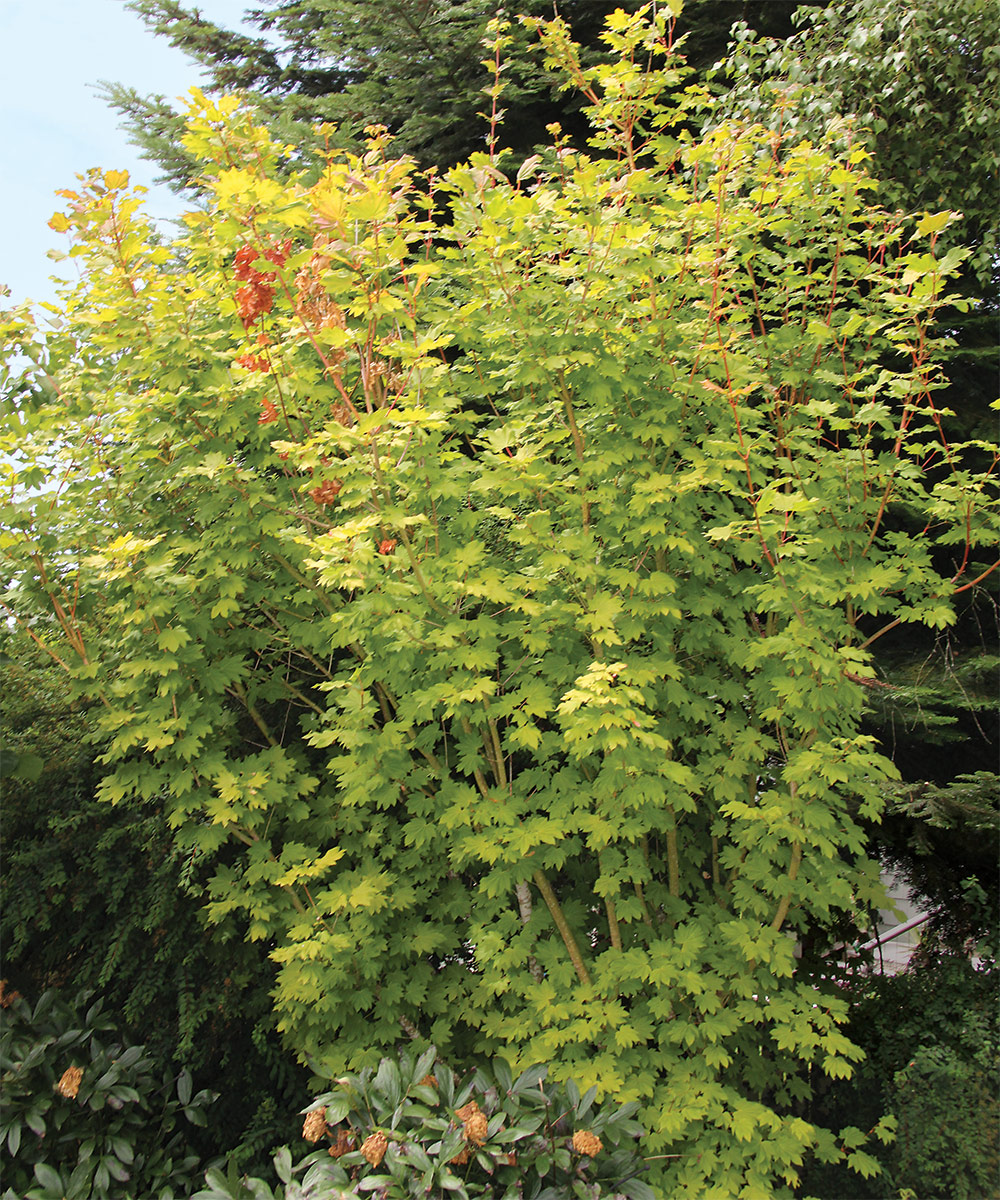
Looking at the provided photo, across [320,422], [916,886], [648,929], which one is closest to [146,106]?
[320,422]

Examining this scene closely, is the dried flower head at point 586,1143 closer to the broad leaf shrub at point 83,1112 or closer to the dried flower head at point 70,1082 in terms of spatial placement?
the broad leaf shrub at point 83,1112

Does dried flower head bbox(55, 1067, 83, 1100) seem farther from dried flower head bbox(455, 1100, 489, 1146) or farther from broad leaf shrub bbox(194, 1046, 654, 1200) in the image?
dried flower head bbox(455, 1100, 489, 1146)

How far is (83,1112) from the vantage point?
2.90 metres

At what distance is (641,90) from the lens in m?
2.78

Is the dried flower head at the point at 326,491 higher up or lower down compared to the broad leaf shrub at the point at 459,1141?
higher up

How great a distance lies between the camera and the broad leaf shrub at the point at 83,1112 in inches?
106

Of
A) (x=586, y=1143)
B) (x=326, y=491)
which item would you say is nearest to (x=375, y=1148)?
(x=586, y=1143)

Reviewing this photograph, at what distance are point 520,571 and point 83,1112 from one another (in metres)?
2.33

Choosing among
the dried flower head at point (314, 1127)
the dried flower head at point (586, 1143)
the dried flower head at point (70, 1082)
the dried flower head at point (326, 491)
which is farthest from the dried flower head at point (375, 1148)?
the dried flower head at point (326, 491)

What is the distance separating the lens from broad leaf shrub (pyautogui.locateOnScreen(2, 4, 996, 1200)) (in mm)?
2543

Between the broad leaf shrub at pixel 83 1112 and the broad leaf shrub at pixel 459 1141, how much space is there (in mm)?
465

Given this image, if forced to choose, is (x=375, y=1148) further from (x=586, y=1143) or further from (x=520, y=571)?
(x=520, y=571)

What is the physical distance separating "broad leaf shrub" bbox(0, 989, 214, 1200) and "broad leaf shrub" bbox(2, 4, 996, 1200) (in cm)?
56

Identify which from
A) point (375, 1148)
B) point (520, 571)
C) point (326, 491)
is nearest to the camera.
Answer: point (375, 1148)
